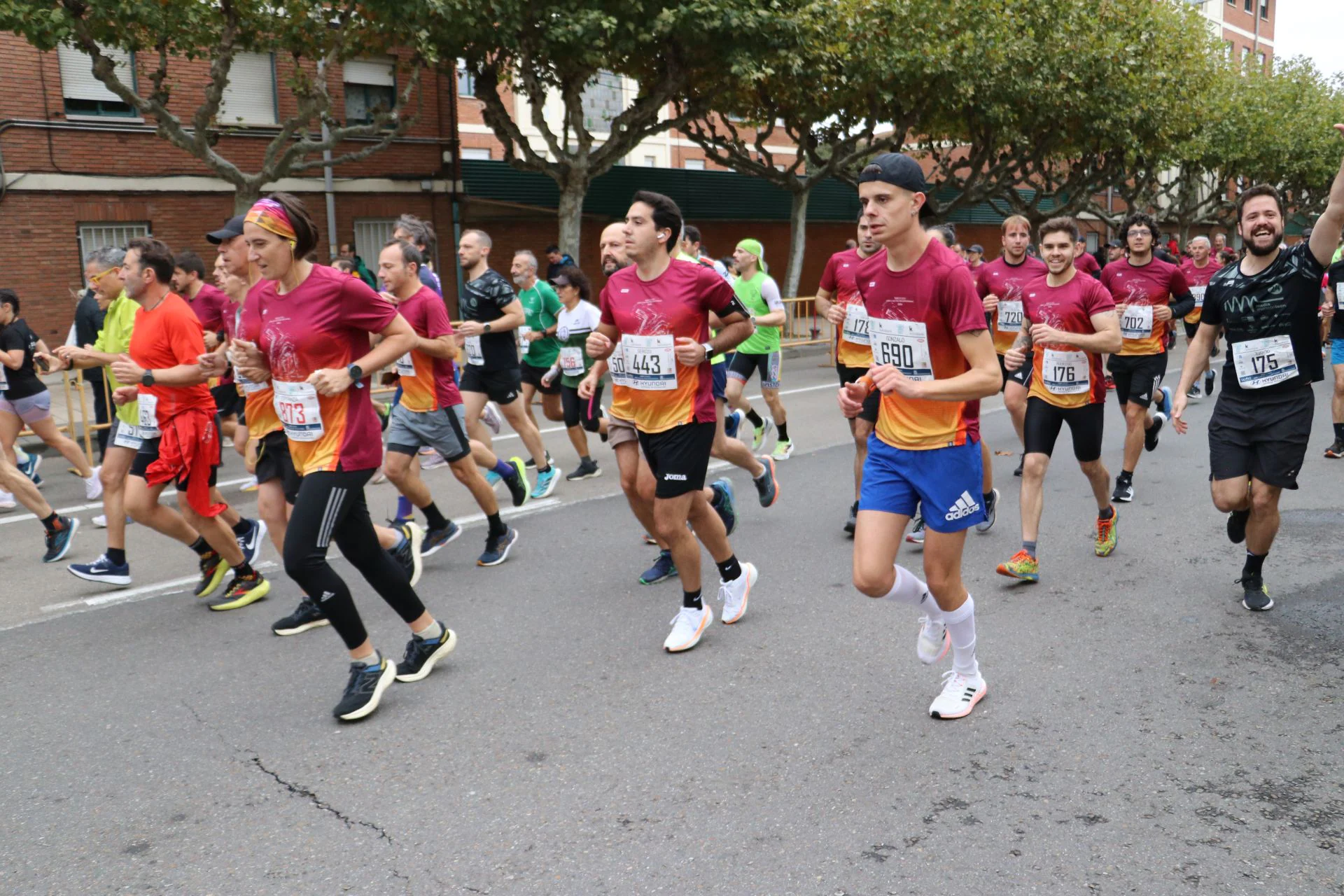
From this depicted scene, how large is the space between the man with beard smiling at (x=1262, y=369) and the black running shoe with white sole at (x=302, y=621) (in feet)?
13.9

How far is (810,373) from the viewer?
1764 cm

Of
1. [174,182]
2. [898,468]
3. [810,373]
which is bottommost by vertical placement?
[810,373]

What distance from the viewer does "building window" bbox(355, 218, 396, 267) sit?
22.7 m

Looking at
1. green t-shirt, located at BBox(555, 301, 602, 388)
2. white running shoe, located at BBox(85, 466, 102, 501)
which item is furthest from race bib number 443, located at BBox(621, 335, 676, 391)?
white running shoe, located at BBox(85, 466, 102, 501)

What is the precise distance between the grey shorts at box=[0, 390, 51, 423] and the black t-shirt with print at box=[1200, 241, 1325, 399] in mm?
7610

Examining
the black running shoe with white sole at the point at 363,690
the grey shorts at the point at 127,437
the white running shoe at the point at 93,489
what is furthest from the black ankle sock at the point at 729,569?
the white running shoe at the point at 93,489

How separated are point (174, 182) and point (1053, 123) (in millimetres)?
18276

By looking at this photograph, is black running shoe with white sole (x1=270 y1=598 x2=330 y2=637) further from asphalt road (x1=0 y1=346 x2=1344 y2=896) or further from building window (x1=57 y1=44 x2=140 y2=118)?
building window (x1=57 y1=44 x2=140 y2=118)

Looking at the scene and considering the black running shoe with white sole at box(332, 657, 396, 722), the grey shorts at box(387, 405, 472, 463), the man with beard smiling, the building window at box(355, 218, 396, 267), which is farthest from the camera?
the building window at box(355, 218, 396, 267)

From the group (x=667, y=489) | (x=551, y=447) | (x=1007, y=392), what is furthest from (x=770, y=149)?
(x=667, y=489)

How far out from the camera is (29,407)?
814 centimetres

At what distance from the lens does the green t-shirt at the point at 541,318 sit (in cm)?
911

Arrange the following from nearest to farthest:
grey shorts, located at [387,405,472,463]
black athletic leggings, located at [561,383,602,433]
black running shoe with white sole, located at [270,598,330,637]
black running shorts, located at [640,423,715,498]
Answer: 1. black running shorts, located at [640,423,715,498]
2. black running shoe with white sole, located at [270,598,330,637]
3. grey shorts, located at [387,405,472,463]
4. black athletic leggings, located at [561,383,602,433]

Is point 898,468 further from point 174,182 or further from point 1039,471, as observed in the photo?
point 174,182
